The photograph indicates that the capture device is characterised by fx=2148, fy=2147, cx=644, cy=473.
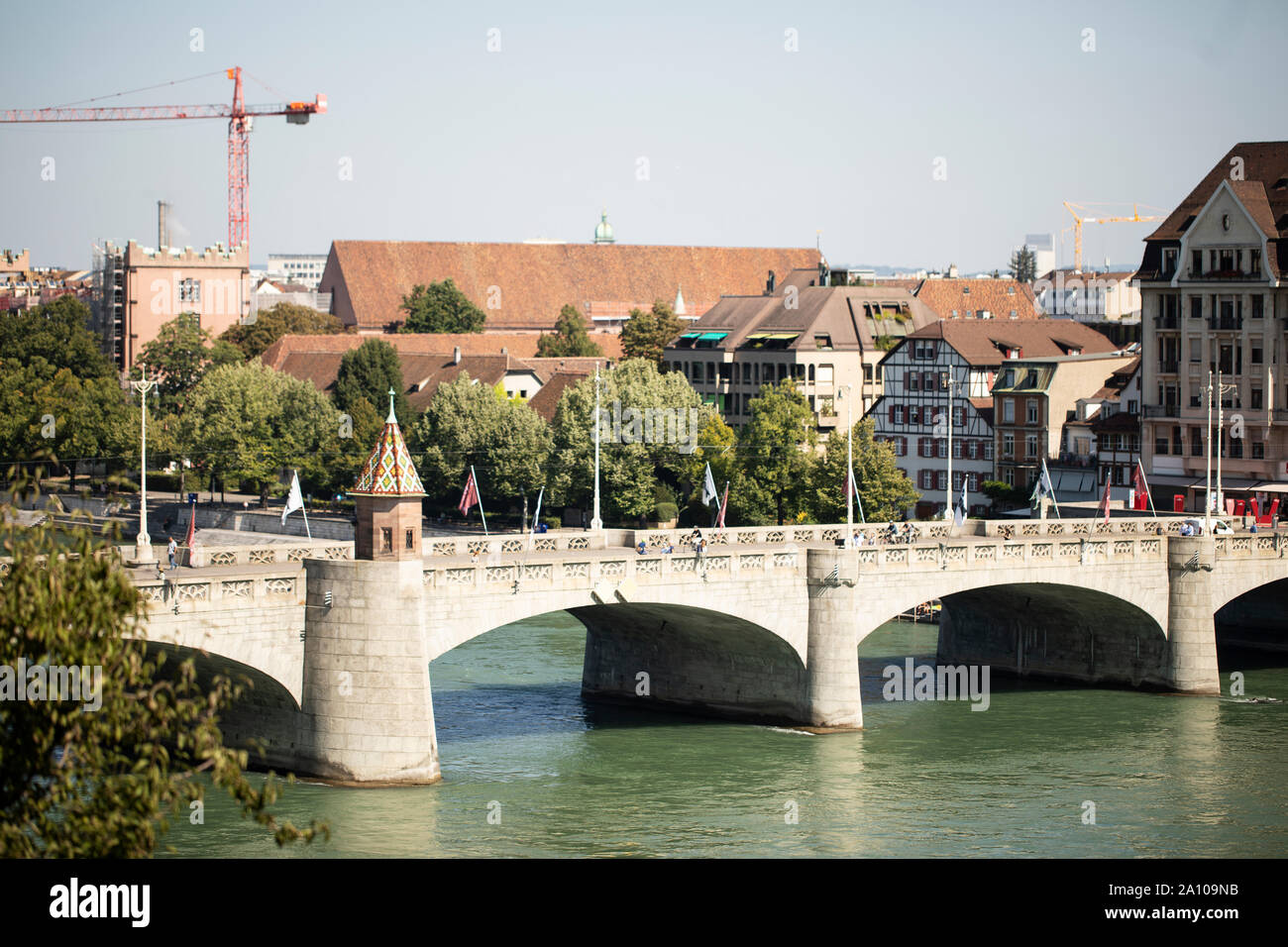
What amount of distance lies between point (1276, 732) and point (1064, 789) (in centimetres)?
1156

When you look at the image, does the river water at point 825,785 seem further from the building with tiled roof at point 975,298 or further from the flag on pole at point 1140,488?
the building with tiled roof at point 975,298

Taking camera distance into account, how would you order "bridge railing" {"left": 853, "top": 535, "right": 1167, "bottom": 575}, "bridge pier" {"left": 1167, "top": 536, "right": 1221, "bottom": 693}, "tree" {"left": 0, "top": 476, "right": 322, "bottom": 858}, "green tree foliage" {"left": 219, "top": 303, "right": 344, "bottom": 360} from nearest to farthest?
"tree" {"left": 0, "top": 476, "right": 322, "bottom": 858}
"bridge railing" {"left": 853, "top": 535, "right": 1167, "bottom": 575}
"bridge pier" {"left": 1167, "top": 536, "right": 1221, "bottom": 693}
"green tree foliage" {"left": 219, "top": 303, "right": 344, "bottom": 360}

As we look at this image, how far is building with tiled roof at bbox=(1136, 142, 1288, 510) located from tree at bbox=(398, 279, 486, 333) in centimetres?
8770

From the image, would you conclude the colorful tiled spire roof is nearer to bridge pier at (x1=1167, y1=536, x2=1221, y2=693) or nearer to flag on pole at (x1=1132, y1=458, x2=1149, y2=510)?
bridge pier at (x1=1167, y1=536, x2=1221, y2=693)

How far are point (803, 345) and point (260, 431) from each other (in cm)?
3272

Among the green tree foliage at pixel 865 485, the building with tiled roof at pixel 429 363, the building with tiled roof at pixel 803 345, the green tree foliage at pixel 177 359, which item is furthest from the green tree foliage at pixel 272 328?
the green tree foliage at pixel 865 485

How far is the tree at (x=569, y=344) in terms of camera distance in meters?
165

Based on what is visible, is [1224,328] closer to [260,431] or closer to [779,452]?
[779,452]

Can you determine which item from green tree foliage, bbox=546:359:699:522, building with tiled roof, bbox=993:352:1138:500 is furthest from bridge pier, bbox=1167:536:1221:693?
green tree foliage, bbox=546:359:699:522

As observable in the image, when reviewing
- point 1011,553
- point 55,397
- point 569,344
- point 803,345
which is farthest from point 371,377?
point 1011,553

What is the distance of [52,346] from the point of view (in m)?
150

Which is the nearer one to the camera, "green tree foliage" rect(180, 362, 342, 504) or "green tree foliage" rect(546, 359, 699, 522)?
"green tree foliage" rect(546, 359, 699, 522)

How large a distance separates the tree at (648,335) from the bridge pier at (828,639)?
88.0 m

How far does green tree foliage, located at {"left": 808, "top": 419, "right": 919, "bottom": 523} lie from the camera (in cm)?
10106
